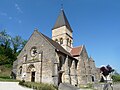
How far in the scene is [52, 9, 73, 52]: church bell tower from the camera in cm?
3797

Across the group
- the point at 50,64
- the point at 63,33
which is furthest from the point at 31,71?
the point at 63,33

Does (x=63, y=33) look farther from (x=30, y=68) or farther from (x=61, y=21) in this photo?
(x=30, y=68)

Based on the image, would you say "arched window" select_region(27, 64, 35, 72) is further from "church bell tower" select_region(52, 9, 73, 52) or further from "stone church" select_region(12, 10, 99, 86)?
"church bell tower" select_region(52, 9, 73, 52)

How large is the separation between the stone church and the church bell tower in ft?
1.20

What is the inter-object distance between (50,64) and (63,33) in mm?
14513

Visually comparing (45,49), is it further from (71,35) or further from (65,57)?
(71,35)

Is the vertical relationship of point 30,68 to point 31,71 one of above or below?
above

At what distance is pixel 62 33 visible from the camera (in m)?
38.8

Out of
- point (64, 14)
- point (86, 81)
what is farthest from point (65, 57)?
point (64, 14)

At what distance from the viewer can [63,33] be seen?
126ft

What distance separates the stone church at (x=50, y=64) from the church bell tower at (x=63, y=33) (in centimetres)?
37

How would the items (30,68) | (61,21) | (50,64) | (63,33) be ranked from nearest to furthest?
(50,64) → (30,68) → (63,33) → (61,21)

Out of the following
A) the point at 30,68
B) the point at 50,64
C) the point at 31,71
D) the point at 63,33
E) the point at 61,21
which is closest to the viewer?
the point at 50,64

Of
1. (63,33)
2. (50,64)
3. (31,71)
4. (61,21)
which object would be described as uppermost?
(61,21)
